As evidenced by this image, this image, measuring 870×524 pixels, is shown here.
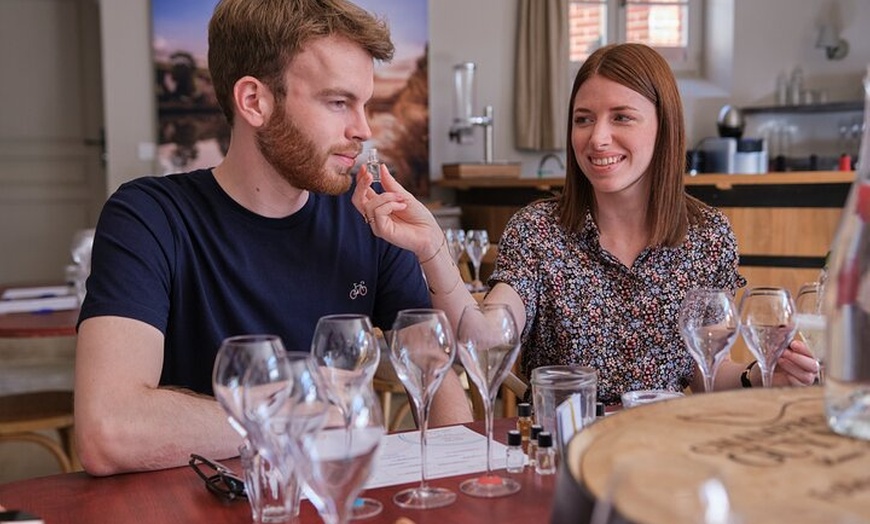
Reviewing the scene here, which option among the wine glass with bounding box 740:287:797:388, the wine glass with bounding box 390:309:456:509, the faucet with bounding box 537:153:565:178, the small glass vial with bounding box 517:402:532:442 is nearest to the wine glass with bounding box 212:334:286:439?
the wine glass with bounding box 390:309:456:509

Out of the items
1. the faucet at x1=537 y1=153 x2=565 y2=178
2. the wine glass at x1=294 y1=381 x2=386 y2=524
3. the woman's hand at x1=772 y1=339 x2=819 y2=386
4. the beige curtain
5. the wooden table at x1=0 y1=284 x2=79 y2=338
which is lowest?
the wooden table at x1=0 y1=284 x2=79 y2=338

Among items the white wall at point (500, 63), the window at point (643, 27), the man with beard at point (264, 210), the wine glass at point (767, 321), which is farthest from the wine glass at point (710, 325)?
the window at point (643, 27)

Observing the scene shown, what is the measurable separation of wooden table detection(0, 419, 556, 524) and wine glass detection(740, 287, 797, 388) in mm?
439

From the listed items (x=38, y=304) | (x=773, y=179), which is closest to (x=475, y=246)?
(x=773, y=179)

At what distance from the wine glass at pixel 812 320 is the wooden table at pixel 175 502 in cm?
56

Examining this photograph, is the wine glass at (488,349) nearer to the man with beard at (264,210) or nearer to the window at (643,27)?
the man with beard at (264,210)

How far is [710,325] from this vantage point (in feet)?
4.52

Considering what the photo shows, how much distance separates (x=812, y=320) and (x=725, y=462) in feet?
3.03

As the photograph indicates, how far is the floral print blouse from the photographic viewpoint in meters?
2.04

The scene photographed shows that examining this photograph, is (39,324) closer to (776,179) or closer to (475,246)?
(475,246)

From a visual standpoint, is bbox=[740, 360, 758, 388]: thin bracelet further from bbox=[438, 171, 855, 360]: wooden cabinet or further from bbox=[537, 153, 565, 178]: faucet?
A: bbox=[537, 153, 565, 178]: faucet

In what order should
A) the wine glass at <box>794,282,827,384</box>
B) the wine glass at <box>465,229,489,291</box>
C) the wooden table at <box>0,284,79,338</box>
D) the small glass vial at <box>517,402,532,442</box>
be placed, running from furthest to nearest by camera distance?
the wine glass at <box>465,229,489,291</box> → the wooden table at <box>0,284,79,338</box> → the wine glass at <box>794,282,827,384</box> → the small glass vial at <box>517,402,532,442</box>

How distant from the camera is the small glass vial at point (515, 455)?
1.18 meters

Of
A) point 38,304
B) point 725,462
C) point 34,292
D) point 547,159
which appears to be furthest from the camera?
point 547,159
